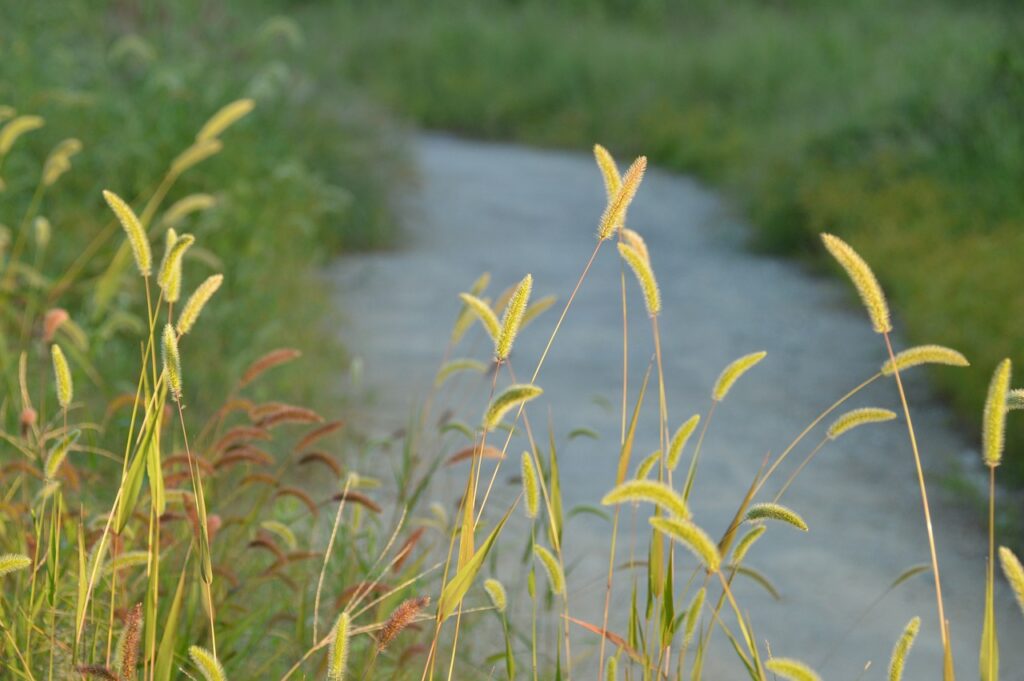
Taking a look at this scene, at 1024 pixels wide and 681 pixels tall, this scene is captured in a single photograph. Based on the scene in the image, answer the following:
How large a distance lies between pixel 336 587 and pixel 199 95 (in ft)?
11.6

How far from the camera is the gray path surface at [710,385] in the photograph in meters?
3.38

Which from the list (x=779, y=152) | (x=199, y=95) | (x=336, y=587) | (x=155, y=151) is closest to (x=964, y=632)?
(x=336, y=587)

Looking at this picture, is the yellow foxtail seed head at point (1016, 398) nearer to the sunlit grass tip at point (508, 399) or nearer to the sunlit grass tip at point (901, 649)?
the sunlit grass tip at point (901, 649)

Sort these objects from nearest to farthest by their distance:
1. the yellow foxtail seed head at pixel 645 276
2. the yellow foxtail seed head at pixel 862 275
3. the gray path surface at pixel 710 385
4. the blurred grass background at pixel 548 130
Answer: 1. the yellow foxtail seed head at pixel 862 275
2. the yellow foxtail seed head at pixel 645 276
3. the gray path surface at pixel 710 385
4. the blurred grass background at pixel 548 130

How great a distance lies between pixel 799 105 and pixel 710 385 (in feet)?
17.5

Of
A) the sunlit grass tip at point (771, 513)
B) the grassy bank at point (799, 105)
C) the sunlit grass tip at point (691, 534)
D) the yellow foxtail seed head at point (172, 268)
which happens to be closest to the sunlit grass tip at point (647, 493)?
the sunlit grass tip at point (691, 534)

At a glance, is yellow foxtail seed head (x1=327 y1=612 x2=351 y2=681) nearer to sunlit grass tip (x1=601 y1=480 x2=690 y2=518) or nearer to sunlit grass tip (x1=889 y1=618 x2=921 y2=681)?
sunlit grass tip (x1=601 y1=480 x2=690 y2=518)

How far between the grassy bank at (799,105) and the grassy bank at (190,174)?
2.31 meters

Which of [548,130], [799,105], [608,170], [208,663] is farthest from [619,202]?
[548,130]

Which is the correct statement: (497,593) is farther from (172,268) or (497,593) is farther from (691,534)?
(172,268)

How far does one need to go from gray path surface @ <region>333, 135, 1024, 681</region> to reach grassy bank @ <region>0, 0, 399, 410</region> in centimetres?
37

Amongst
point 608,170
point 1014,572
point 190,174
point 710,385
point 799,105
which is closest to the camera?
point 1014,572

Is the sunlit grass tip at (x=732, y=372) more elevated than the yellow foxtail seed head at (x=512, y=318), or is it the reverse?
the yellow foxtail seed head at (x=512, y=318)

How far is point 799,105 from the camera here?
33.0 ft
